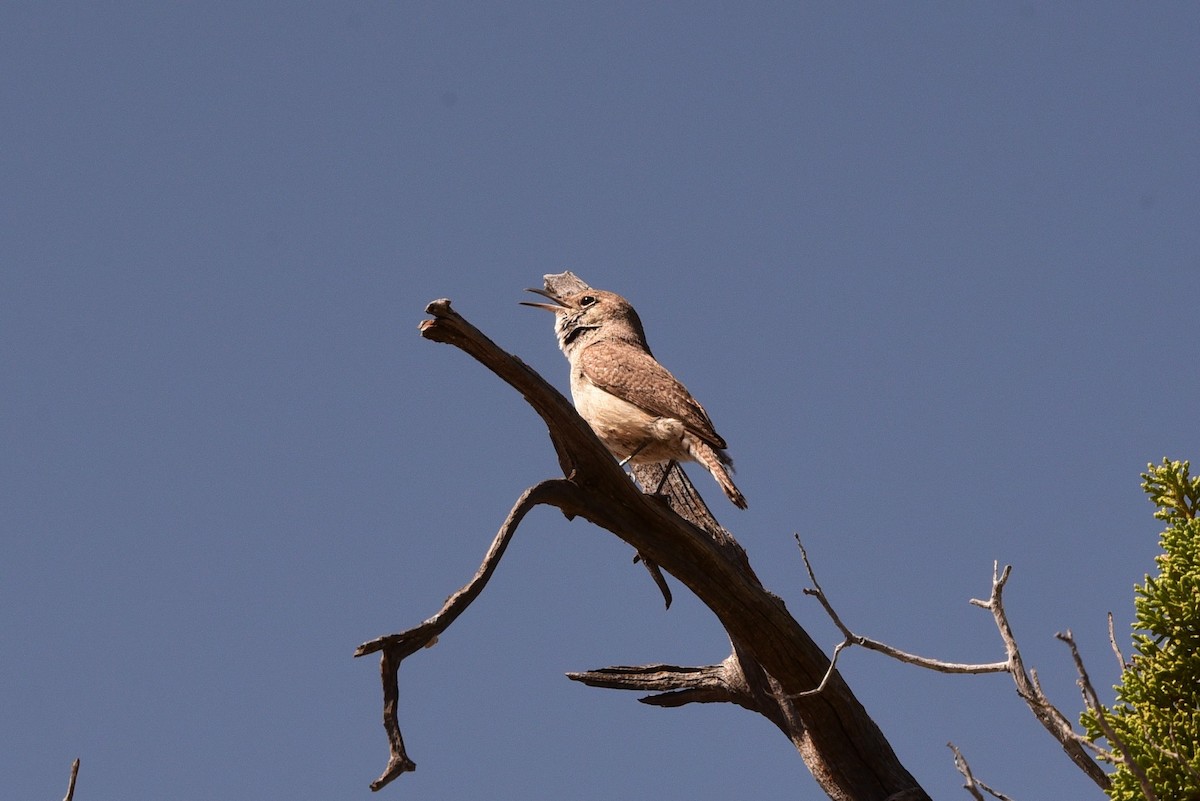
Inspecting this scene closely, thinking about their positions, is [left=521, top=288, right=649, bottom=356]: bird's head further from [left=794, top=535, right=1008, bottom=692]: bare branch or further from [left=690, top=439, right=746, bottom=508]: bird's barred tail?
[left=794, top=535, right=1008, bottom=692]: bare branch

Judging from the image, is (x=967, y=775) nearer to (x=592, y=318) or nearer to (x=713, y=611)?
(x=713, y=611)

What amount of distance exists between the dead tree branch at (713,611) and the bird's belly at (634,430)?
0.53 metres

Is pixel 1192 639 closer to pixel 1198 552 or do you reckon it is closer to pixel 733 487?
pixel 1198 552

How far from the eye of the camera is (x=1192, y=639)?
4.84 m

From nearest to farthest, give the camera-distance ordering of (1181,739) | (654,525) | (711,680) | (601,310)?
(1181,739) → (654,525) → (711,680) → (601,310)

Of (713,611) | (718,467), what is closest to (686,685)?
(713,611)

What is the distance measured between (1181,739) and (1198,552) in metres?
0.64

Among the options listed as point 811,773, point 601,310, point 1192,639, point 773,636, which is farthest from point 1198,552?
point 601,310

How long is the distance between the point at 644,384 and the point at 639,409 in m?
0.21

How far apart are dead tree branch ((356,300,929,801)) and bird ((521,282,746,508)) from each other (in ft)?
1.61

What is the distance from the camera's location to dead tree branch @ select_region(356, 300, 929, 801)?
501 centimetres

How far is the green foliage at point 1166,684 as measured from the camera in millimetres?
4641

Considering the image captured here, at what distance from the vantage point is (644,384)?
7348 millimetres

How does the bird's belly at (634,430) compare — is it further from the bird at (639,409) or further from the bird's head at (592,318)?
the bird's head at (592,318)
